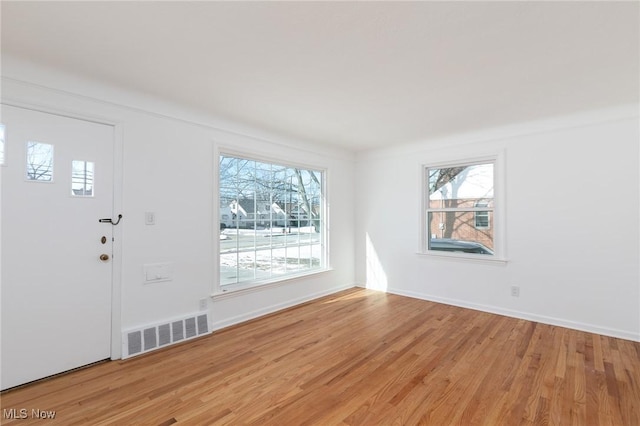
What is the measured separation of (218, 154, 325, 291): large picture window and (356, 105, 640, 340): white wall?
5.19ft

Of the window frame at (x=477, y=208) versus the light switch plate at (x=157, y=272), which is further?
the window frame at (x=477, y=208)

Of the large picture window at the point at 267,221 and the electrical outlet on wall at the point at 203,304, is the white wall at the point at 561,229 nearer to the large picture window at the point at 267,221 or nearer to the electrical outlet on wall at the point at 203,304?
the large picture window at the point at 267,221

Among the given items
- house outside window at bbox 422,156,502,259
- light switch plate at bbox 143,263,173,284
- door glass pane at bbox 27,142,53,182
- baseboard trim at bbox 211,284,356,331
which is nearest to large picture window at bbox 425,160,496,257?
house outside window at bbox 422,156,502,259

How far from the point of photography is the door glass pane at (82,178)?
2451 millimetres

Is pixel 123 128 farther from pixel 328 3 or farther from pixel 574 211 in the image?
pixel 574 211

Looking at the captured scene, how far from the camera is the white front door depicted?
2170 mm

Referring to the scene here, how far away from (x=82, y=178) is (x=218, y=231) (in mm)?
1310

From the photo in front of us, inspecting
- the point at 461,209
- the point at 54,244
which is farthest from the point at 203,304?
the point at 461,209

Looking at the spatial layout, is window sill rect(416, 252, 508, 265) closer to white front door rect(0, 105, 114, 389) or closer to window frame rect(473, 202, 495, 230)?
window frame rect(473, 202, 495, 230)

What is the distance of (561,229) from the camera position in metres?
3.39

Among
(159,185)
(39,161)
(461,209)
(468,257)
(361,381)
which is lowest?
(361,381)

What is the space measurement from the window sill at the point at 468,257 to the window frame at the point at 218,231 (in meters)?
1.49

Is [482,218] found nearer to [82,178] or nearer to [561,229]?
[561,229]

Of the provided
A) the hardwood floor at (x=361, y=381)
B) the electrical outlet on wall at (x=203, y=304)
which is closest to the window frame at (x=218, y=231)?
the electrical outlet on wall at (x=203, y=304)
